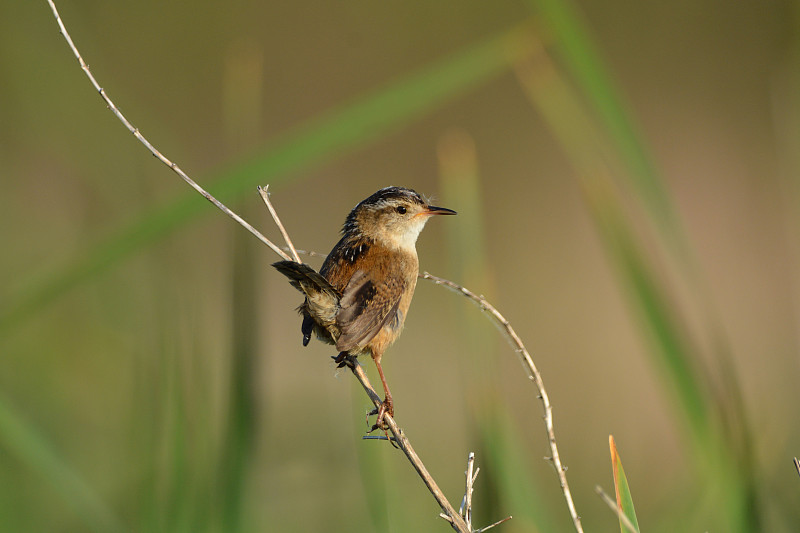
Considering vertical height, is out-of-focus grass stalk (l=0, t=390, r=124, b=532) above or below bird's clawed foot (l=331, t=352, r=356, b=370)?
below

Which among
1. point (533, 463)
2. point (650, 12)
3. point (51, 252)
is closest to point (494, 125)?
point (650, 12)

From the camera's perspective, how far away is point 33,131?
612cm

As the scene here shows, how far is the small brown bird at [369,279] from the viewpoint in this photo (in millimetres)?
2275

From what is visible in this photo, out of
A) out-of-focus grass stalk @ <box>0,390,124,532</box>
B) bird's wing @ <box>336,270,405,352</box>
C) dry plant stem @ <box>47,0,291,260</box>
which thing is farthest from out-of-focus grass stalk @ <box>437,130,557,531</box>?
out-of-focus grass stalk @ <box>0,390,124,532</box>

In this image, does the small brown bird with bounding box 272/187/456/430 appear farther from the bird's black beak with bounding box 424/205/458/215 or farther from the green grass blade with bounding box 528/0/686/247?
the green grass blade with bounding box 528/0/686/247

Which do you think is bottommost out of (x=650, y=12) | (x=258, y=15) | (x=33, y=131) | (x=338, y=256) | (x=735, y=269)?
(x=338, y=256)

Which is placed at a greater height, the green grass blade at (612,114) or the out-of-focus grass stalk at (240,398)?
the green grass blade at (612,114)

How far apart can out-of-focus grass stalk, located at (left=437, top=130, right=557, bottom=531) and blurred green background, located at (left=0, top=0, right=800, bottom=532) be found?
0.01 m

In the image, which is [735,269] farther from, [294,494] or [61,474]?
[61,474]

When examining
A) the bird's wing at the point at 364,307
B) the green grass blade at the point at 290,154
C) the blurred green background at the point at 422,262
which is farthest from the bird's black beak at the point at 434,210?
the green grass blade at the point at 290,154

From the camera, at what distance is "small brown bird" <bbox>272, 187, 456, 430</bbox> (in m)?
2.28

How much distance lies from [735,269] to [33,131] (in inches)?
248

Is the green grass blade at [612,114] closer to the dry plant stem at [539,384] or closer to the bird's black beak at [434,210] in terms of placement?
the dry plant stem at [539,384]

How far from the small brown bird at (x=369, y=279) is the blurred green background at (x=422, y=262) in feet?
0.48
